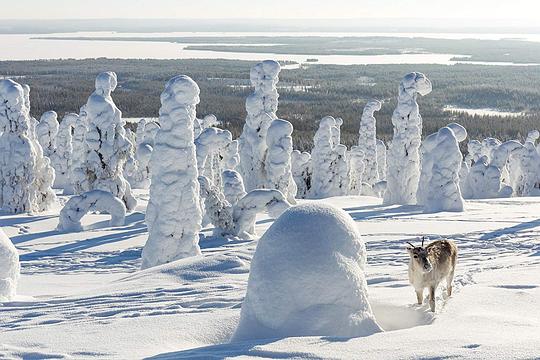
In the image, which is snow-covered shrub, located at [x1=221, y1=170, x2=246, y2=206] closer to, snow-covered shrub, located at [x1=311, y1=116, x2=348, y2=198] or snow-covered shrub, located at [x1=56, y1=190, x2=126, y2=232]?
snow-covered shrub, located at [x1=56, y1=190, x2=126, y2=232]

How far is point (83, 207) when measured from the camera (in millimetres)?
18875

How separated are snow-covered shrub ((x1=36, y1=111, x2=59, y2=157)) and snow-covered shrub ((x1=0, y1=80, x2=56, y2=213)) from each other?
52.7 feet

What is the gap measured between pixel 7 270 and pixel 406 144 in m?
16.5

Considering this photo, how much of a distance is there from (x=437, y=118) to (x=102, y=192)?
7433 centimetres

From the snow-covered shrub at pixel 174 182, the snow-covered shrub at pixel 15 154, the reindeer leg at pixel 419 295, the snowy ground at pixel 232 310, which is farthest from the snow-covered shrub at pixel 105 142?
the reindeer leg at pixel 419 295

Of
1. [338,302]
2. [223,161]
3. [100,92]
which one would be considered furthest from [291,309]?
[223,161]

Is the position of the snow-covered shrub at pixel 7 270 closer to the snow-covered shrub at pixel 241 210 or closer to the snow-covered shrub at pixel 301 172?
the snow-covered shrub at pixel 241 210

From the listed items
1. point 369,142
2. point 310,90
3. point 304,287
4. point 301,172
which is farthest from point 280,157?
point 310,90

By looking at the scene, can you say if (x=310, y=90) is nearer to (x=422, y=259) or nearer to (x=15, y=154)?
(x=15, y=154)

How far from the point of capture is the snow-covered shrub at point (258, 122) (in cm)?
2411

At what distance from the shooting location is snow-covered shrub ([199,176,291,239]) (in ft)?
53.3

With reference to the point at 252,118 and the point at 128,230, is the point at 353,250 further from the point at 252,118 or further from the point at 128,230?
the point at 252,118

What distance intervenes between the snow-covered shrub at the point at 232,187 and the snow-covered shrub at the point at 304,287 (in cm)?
1259

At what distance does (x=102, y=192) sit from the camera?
1945 centimetres
